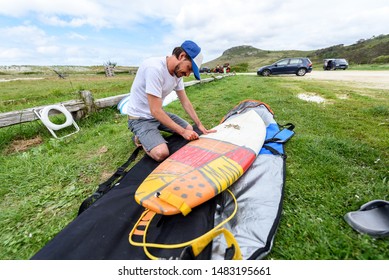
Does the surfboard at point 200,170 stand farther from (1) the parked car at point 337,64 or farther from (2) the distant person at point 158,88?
(1) the parked car at point 337,64

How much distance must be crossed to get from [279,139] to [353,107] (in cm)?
277

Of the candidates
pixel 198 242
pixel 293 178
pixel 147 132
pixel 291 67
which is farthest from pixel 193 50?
pixel 291 67

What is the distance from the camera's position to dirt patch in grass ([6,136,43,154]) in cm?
328

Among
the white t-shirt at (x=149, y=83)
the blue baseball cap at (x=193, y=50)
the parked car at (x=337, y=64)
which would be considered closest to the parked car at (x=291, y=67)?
the parked car at (x=337, y=64)

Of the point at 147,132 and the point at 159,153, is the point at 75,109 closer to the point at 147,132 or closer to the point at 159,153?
the point at 147,132

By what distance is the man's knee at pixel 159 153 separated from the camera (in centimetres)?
250

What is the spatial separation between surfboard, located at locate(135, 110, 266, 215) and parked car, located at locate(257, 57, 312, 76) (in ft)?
44.8

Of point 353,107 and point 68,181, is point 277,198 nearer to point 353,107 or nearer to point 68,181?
point 68,181

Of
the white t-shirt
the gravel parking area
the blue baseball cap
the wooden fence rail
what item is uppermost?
the blue baseball cap

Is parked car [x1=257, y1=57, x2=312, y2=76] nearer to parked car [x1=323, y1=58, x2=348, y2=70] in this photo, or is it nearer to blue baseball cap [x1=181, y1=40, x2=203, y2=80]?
parked car [x1=323, y1=58, x2=348, y2=70]

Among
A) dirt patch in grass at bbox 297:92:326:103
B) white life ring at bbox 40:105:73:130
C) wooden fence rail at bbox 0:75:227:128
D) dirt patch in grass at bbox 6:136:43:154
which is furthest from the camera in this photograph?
dirt patch in grass at bbox 297:92:326:103

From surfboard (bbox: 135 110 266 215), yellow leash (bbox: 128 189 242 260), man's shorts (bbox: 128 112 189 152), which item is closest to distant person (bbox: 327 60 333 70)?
surfboard (bbox: 135 110 266 215)

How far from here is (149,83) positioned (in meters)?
2.47

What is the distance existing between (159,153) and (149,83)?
0.87 metres
